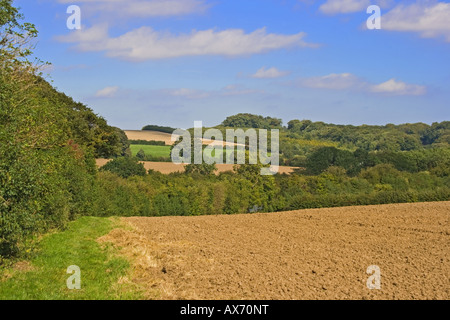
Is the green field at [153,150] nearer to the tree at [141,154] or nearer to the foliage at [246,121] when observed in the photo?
the tree at [141,154]

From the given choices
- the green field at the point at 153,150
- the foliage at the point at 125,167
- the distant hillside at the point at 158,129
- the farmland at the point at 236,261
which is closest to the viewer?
the farmland at the point at 236,261

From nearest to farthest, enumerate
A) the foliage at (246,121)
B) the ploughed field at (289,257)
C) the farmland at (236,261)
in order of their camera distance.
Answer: the farmland at (236,261) → the ploughed field at (289,257) → the foliage at (246,121)

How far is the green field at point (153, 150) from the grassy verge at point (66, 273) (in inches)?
3061

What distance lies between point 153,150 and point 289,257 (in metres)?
85.4

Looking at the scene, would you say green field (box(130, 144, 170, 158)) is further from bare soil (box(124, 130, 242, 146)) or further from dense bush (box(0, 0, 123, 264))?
dense bush (box(0, 0, 123, 264))

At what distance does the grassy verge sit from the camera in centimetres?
1212

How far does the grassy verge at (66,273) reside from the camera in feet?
39.8

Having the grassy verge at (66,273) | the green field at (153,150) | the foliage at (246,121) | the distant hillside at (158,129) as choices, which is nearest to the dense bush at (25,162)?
the grassy verge at (66,273)

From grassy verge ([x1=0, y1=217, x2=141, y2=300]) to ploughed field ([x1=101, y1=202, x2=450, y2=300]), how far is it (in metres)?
0.59

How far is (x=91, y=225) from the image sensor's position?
81.9 ft

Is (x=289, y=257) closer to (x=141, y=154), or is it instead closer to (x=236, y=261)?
(x=236, y=261)

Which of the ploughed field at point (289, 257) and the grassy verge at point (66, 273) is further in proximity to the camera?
the ploughed field at point (289, 257)

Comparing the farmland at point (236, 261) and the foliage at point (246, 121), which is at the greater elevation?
the foliage at point (246, 121)
